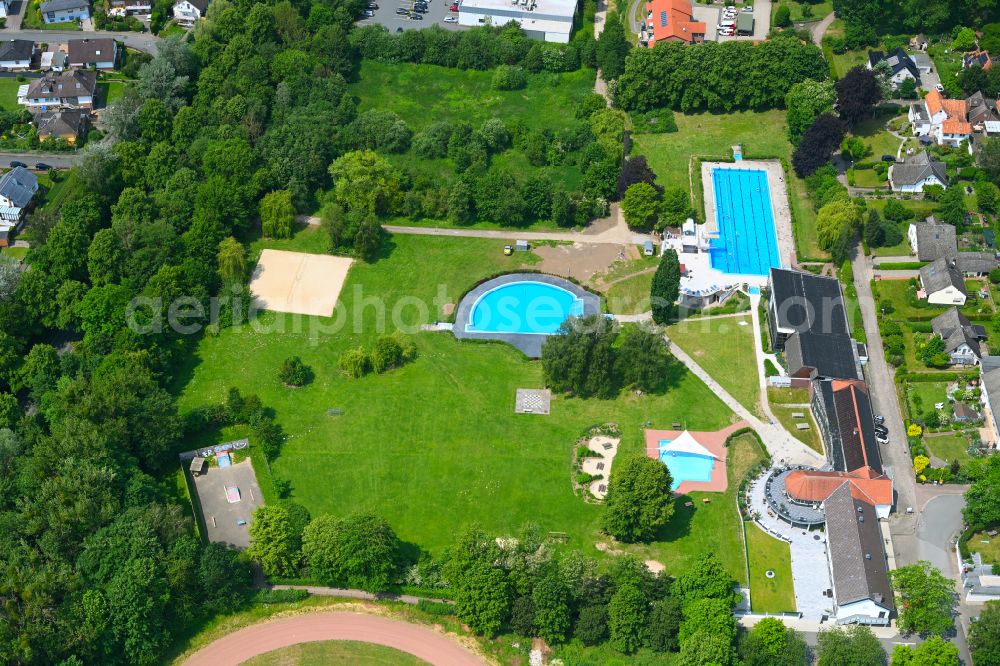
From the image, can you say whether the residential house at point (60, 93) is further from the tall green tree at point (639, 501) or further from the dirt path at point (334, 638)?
the tall green tree at point (639, 501)

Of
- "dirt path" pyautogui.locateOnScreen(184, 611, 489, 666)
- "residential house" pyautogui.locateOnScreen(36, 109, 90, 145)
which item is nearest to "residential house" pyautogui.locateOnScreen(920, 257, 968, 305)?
"dirt path" pyautogui.locateOnScreen(184, 611, 489, 666)

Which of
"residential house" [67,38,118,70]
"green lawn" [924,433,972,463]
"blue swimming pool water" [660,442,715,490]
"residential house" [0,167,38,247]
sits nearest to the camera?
"blue swimming pool water" [660,442,715,490]

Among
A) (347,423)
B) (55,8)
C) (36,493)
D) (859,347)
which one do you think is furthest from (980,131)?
(55,8)

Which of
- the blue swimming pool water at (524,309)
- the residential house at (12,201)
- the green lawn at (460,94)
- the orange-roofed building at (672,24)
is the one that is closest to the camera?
the blue swimming pool water at (524,309)

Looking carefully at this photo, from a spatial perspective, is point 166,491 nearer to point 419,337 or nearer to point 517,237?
point 419,337

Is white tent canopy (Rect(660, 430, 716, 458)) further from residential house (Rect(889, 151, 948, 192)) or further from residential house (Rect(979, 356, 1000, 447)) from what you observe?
residential house (Rect(889, 151, 948, 192))

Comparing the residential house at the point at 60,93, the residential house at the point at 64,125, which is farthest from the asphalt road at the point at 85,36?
the residential house at the point at 64,125
